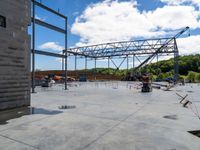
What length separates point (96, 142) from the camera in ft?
13.8

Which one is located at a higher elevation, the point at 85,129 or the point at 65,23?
the point at 65,23

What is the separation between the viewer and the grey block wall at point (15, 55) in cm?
792

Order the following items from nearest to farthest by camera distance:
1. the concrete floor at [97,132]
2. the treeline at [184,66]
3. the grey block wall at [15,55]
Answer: the concrete floor at [97,132] → the grey block wall at [15,55] → the treeline at [184,66]

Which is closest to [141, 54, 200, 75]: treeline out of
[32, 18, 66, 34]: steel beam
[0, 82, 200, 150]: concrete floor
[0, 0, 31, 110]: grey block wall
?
[32, 18, 66, 34]: steel beam

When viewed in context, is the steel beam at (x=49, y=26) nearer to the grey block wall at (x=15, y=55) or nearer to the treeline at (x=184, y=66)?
the grey block wall at (x=15, y=55)

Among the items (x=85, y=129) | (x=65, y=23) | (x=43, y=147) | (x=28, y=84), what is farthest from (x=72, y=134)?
(x=65, y=23)

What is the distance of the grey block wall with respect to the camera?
26.0ft

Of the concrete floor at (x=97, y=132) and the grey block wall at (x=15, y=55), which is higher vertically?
the grey block wall at (x=15, y=55)

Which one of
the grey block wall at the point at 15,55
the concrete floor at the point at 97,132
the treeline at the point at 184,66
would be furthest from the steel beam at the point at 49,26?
the treeline at the point at 184,66

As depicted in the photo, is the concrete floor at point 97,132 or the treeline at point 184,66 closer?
the concrete floor at point 97,132

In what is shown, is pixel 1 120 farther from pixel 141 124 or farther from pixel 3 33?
pixel 141 124

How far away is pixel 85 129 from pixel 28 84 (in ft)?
16.8

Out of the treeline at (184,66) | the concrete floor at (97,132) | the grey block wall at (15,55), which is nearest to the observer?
the concrete floor at (97,132)

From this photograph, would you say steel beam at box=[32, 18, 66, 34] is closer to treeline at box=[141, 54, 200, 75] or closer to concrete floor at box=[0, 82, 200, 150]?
concrete floor at box=[0, 82, 200, 150]
